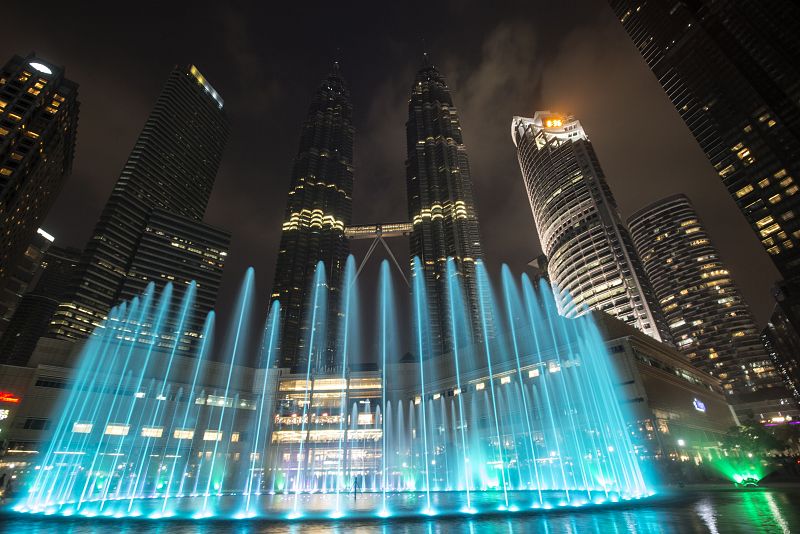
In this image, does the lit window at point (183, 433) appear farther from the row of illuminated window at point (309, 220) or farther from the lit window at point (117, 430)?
the row of illuminated window at point (309, 220)

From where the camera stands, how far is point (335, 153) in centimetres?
18575

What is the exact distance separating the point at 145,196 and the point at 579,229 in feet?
587

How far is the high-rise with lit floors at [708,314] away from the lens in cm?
14712

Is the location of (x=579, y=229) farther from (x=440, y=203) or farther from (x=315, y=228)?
(x=315, y=228)

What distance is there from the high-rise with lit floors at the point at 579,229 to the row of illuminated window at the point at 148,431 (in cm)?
11648

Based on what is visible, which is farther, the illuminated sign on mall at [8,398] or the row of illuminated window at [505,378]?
the row of illuminated window at [505,378]

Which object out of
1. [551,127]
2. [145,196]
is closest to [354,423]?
[145,196]

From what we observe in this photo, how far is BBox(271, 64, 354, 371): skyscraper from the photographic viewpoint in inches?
5761

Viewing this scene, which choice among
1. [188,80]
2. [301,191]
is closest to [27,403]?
[301,191]

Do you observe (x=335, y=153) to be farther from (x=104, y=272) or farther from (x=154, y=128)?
(x=104, y=272)

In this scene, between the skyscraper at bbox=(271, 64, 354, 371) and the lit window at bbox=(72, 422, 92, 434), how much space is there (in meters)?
68.9

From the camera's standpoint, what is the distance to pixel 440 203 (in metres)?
150

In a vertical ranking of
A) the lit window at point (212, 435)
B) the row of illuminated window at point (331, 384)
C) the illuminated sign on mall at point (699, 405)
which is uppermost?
the row of illuminated window at point (331, 384)

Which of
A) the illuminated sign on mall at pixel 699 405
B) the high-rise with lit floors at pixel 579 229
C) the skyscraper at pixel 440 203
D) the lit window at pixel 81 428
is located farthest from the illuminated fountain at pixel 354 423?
the high-rise with lit floors at pixel 579 229
